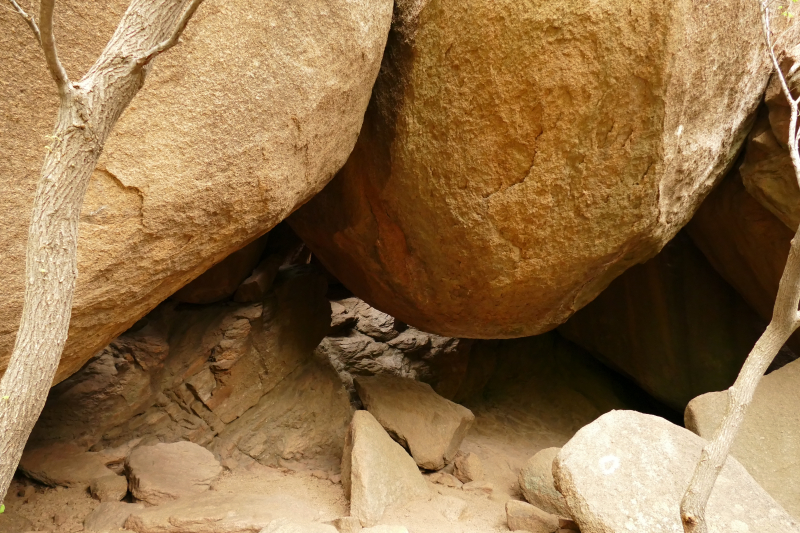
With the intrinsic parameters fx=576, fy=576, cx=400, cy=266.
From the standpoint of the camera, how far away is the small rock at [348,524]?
109 inches

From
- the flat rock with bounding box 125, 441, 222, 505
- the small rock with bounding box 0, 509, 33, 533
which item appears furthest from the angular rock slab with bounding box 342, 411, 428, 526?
the small rock with bounding box 0, 509, 33, 533

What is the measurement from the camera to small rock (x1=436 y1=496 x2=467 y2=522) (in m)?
3.16

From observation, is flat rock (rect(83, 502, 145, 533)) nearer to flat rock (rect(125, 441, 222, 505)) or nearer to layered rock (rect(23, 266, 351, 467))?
flat rock (rect(125, 441, 222, 505))

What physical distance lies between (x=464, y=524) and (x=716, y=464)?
1548mm

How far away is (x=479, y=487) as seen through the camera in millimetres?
3689

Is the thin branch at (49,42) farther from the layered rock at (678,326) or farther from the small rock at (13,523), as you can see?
the layered rock at (678,326)

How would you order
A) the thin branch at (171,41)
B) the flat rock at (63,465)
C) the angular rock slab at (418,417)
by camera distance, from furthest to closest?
the angular rock slab at (418,417) → the flat rock at (63,465) → the thin branch at (171,41)

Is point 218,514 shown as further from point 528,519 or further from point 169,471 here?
point 528,519

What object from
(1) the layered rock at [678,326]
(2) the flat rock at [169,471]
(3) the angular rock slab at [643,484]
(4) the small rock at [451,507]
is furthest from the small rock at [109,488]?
(1) the layered rock at [678,326]

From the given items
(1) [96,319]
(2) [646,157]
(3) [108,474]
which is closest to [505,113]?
(2) [646,157]

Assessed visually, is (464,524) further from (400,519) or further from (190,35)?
(190,35)

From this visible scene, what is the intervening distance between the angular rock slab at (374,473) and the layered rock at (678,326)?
9.56 feet

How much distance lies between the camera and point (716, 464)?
6.23 feet

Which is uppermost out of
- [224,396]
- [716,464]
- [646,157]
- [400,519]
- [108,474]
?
[646,157]
